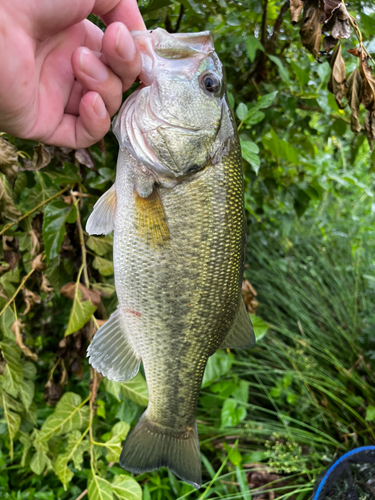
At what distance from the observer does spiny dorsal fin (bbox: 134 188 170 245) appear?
1.06m

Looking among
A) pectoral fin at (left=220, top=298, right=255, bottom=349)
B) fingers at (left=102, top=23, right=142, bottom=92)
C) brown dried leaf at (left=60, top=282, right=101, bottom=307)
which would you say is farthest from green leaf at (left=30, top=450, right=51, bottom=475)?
fingers at (left=102, top=23, right=142, bottom=92)

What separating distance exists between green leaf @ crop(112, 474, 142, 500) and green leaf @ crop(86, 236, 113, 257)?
944 millimetres

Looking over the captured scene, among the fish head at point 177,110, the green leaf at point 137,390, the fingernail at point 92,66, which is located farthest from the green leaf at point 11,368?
the fingernail at point 92,66

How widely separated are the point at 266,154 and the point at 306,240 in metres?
1.61

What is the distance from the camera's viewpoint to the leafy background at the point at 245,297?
1468 millimetres

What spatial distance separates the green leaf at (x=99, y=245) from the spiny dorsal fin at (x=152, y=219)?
0.55 meters

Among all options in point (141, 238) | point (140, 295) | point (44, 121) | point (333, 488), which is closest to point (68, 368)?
point (140, 295)

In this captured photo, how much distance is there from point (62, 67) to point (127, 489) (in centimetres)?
156

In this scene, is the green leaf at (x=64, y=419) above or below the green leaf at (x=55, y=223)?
below

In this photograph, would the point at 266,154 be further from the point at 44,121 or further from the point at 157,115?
the point at 44,121

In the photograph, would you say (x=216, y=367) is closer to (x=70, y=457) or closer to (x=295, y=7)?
(x=70, y=457)

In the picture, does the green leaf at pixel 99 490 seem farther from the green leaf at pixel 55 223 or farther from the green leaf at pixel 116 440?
Result: the green leaf at pixel 55 223

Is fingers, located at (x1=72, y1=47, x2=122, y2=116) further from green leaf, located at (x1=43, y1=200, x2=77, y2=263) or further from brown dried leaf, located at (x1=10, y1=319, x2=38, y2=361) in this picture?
brown dried leaf, located at (x1=10, y1=319, x2=38, y2=361)

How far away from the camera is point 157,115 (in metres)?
1.02
